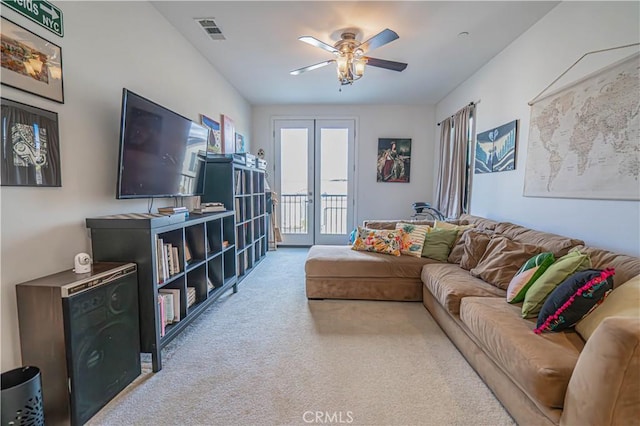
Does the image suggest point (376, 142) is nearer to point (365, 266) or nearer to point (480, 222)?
point (480, 222)

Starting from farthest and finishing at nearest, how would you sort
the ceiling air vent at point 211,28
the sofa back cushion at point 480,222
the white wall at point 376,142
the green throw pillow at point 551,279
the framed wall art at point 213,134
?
the white wall at point 376,142
the framed wall art at point 213,134
the sofa back cushion at point 480,222
the ceiling air vent at point 211,28
the green throw pillow at point 551,279

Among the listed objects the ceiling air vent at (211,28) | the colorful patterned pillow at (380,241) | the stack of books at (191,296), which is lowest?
the stack of books at (191,296)

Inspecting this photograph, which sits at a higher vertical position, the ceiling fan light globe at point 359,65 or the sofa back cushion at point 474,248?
the ceiling fan light globe at point 359,65

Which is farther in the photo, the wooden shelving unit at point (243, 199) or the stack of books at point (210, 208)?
the wooden shelving unit at point (243, 199)

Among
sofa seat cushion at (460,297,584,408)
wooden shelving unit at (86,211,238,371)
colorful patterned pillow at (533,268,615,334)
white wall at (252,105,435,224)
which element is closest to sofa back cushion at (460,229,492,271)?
sofa seat cushion at (460,297,584,408)

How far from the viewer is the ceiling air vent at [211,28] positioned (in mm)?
2576

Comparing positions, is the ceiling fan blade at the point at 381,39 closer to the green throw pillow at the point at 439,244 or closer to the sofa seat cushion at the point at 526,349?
the green throw pillow at the point at 439,244

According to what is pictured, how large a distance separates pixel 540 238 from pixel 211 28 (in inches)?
132

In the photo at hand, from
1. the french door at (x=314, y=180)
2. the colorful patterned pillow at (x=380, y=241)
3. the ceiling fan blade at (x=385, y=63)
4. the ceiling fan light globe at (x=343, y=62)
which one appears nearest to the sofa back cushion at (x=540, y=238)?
the colorful patterned pillow at (x=380, y=241)

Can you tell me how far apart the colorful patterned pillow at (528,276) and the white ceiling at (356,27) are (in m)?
2.00

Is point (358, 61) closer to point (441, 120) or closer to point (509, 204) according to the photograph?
point (509, 204)

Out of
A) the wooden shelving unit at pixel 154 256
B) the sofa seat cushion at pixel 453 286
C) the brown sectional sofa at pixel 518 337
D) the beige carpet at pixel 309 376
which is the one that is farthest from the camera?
the sofa seat cushion at pixel 453 286

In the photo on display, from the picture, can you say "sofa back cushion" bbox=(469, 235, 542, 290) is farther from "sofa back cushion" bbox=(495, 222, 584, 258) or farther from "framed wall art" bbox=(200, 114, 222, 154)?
"framed wall art" bbox=(200, 114, 222, 154)

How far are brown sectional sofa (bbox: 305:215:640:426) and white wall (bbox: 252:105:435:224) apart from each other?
248 cm
